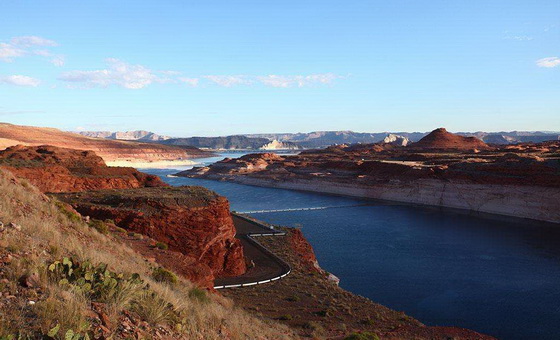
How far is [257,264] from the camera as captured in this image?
25594 millimetres

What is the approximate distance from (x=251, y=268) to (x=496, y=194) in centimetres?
4676

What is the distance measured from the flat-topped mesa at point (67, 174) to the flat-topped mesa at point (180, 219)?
421cm

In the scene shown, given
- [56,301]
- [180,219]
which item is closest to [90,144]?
[180,219]

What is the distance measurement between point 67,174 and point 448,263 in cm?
2995

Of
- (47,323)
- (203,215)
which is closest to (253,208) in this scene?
(203,215)

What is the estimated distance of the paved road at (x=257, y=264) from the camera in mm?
22172

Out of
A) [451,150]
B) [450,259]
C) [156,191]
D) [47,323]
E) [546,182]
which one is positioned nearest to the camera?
[47,323]

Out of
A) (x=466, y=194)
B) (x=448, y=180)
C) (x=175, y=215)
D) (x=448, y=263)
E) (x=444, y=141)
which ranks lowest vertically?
(x=448, y=263)

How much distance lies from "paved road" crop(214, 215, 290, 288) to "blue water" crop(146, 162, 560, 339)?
472 cm

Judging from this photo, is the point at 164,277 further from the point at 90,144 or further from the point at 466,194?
the point at 90,144

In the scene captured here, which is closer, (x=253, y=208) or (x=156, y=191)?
(x=156, y=191)

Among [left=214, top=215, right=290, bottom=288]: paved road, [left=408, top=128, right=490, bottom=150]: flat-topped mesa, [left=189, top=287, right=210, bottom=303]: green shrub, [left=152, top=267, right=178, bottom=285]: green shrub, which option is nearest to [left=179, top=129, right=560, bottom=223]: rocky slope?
[left=214, top=215, right=290, bottom=288]: paved road

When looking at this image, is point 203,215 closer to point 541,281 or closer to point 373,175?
point 541,281

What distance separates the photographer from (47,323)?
445 cm
